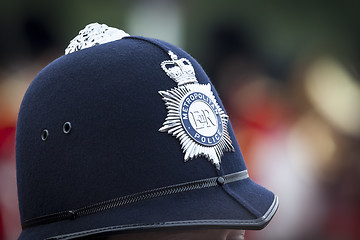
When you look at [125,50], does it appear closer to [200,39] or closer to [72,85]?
[72,85]

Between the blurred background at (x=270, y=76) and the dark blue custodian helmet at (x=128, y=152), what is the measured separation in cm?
293

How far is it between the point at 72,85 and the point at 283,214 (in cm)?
357

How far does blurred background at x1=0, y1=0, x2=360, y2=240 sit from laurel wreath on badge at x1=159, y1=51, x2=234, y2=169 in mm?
3063

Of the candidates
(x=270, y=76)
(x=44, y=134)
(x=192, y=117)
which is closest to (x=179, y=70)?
(x=192, y=117)

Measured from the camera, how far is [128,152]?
58.0 inches

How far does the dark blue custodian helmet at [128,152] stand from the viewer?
1.45m

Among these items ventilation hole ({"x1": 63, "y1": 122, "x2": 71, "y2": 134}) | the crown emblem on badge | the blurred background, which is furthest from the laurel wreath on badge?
the blurred background

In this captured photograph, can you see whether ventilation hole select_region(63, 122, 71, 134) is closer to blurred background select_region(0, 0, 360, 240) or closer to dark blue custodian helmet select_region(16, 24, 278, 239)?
dark blue custodian helmet select_region(16, 24, 278, 239)

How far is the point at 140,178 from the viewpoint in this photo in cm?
146

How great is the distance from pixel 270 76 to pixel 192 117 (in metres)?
4.06

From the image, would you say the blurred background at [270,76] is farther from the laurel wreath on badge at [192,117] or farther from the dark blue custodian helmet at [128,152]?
the laurel wreath on badge at [192,117]

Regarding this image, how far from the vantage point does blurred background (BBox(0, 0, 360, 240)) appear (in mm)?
4844

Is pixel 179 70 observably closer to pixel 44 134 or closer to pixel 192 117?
pixel 192 117

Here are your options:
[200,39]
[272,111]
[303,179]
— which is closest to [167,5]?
[200,39]
